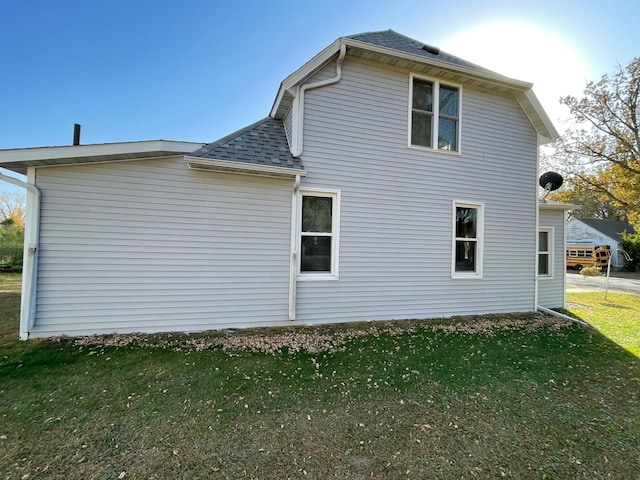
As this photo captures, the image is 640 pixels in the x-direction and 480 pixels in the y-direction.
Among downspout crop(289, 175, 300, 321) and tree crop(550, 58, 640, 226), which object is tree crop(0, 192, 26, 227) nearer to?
downspout crop(289, 175, 300, 321)

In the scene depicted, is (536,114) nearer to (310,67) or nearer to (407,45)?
(407,45)

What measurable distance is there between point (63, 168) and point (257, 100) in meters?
6.68

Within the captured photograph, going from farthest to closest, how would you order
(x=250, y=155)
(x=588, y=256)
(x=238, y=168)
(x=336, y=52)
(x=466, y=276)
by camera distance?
(x=588, y=256)
(x=466, y=276)
(x=336, y=52)
(x=250, y=155)
(x=238, y=168)

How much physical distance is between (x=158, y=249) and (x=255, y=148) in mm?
2542

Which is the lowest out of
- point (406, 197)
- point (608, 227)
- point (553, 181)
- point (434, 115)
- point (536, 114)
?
point (406, 197)

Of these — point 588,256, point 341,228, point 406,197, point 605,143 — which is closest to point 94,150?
point 341,228

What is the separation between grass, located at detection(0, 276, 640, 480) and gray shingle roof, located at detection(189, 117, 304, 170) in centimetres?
313

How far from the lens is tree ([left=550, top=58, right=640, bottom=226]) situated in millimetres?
14828

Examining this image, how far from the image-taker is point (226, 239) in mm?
5457

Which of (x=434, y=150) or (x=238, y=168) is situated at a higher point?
(x=434, y=150)

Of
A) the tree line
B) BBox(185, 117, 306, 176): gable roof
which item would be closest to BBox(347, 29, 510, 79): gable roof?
BBox(185, 117, 306, 176): gable roof

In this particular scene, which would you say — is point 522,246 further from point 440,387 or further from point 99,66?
point 99,66

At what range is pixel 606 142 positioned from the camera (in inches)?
625

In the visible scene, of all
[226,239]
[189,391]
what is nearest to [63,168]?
[226,239]
